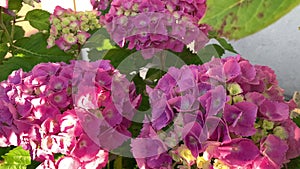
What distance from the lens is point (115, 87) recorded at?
2.99 feet

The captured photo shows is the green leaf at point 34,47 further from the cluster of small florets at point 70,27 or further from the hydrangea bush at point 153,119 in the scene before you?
the hydrangea bush at point 153,119

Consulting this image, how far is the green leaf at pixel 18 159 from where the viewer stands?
998mm

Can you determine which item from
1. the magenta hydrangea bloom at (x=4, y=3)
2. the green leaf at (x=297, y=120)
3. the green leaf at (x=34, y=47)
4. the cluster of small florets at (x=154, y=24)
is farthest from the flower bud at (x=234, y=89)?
the green leaf at (x=34, y=47)

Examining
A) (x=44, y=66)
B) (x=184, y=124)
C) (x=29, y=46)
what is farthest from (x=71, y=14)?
(x=184, y=124)

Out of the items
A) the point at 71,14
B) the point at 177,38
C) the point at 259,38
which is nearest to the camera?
the point at 177,38

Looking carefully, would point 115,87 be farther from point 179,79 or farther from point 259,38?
point 259,38

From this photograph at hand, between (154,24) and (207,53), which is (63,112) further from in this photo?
(207,53)

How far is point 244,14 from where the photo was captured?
9.0 inches

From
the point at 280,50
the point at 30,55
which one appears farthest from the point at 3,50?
the point at 280,50

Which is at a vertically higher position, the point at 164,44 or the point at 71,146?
the point at 164,44

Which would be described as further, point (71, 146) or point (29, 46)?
point (29, 46)

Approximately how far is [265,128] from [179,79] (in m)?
0.17

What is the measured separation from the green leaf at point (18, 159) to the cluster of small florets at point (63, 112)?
49mm

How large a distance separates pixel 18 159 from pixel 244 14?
857 mm
